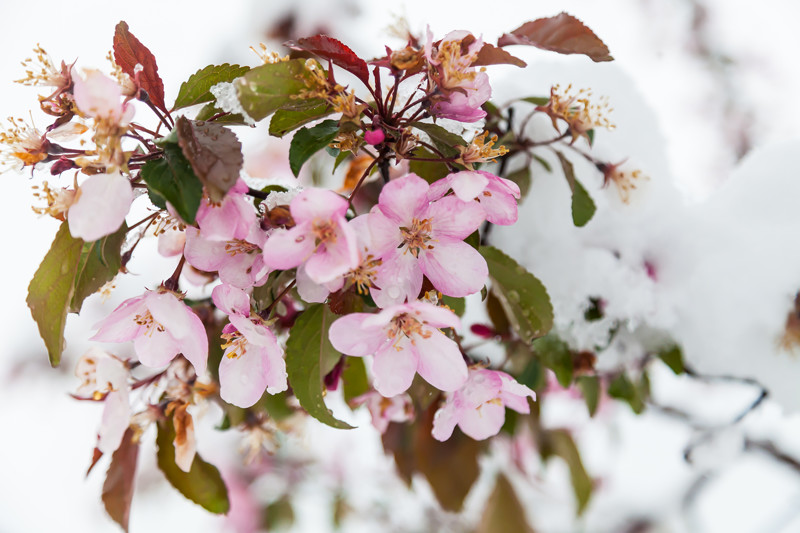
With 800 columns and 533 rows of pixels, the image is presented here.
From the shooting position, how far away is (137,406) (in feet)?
1.85

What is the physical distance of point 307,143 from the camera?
0.39 m

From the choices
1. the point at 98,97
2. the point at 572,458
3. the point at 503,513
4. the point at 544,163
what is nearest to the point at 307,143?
the point at 98,97

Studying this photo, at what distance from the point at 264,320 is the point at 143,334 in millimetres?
91

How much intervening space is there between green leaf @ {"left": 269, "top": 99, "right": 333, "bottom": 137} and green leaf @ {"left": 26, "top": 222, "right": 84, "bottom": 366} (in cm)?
16

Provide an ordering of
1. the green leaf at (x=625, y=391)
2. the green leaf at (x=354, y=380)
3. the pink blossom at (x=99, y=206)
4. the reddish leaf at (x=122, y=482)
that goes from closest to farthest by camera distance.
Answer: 1. the pink blossom at (x=99, y=206)
2. the reddish leaf at (x=122, y=482)
3. the green leaf at (x=354, y=380)
4. the green leaf at (x=625, y=391)

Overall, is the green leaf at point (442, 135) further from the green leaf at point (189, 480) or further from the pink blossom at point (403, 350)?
the green leaf at point (189, 480)

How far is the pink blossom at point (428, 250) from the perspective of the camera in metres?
0.36

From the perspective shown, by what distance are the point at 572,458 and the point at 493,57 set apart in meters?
0.86

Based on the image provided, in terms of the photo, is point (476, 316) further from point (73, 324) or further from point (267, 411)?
point (73, 324)

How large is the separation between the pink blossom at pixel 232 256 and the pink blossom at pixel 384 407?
271 millimetres

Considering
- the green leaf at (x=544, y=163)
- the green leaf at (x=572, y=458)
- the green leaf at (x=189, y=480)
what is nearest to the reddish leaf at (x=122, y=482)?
the green leaf at (x=189, y=480)

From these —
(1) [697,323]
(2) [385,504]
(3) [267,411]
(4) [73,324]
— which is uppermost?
(1) [697,323]

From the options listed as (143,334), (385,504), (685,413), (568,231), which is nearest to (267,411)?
(143,334)

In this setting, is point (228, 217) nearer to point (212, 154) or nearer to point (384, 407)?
point (212, 154)
